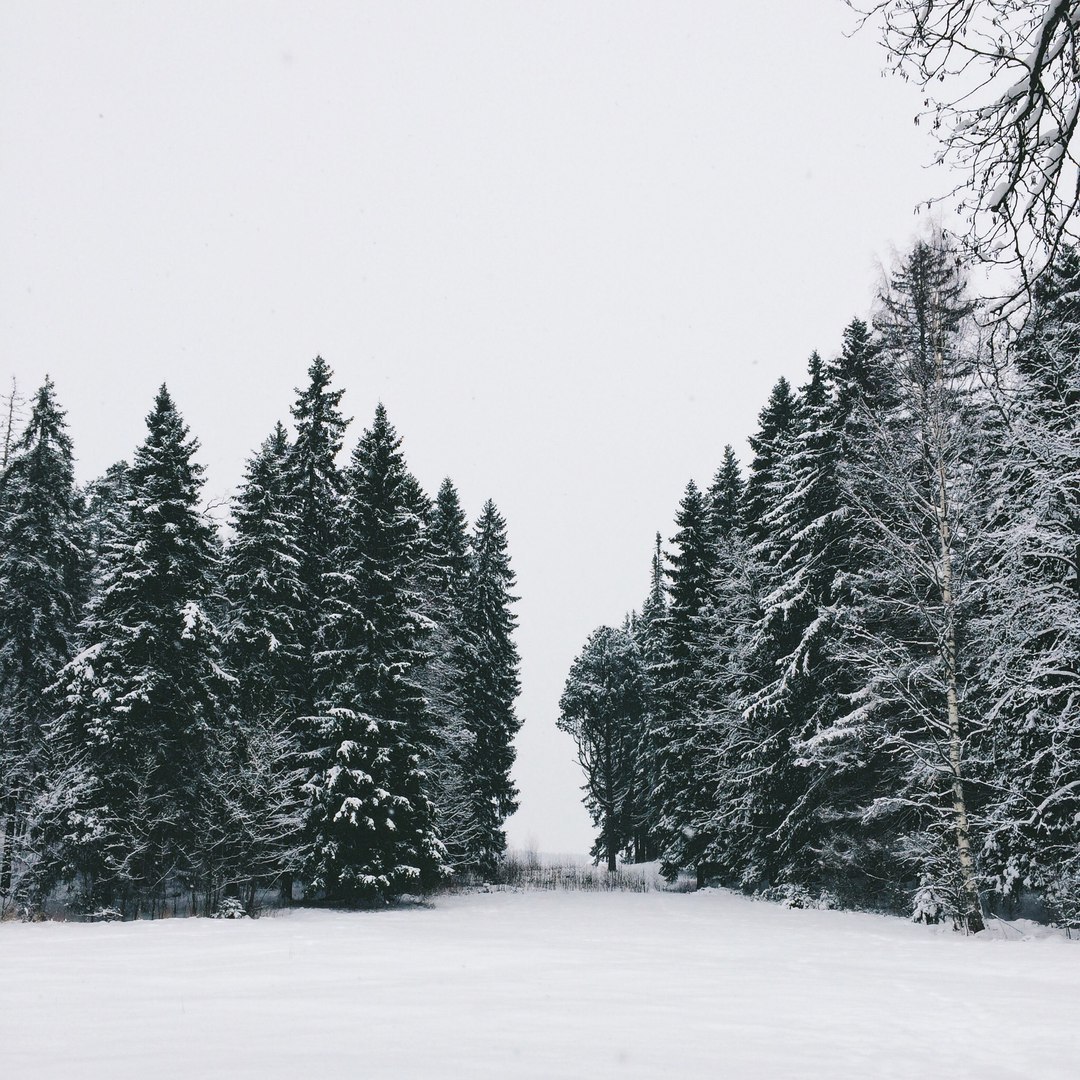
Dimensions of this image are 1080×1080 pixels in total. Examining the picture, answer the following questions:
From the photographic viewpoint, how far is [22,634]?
2798 cm

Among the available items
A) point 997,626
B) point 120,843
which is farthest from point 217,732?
point 997,626

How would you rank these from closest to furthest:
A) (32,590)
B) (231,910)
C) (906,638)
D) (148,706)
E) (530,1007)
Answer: (530,1007), (231,910), (906,638), (148,706), (32,590)

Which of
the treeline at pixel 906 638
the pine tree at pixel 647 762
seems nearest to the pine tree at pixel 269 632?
the treeline at pixel 906 638

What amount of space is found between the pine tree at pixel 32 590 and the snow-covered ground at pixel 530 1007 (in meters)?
14.1

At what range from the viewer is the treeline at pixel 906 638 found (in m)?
16.2

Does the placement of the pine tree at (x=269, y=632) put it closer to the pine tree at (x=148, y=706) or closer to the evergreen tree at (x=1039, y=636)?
the pine tree at (x=148, y=706)

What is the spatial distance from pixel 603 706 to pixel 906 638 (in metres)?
33.2

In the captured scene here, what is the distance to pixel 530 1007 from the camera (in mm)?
7629

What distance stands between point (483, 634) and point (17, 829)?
2294cm

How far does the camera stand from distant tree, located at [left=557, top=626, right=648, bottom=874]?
177ft

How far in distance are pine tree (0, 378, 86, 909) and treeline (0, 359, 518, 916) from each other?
0.23 feet

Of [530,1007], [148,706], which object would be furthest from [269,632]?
[530,1007]

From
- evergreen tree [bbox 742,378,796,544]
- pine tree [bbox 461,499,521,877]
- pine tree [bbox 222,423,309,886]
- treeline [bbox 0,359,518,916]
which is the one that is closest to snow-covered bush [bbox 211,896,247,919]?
treeline [bbox 0,359,518,916]

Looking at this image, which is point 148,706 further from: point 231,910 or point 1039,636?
point 1039,636
